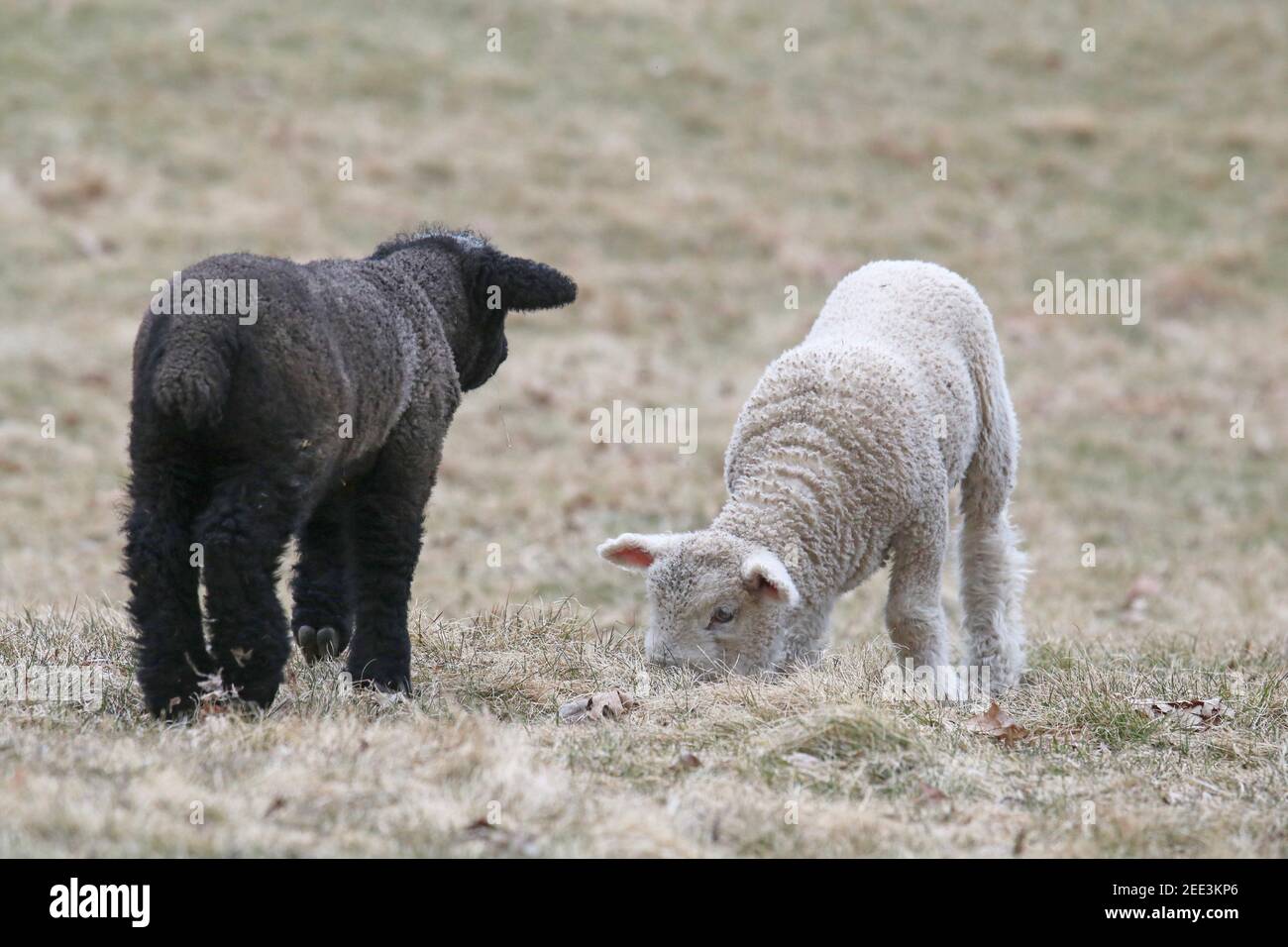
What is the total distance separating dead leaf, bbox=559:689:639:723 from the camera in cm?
547

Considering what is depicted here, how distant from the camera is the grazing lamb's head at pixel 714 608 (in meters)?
5.78

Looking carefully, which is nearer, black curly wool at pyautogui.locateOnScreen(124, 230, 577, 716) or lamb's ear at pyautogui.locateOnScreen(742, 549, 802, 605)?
black curly wool at pyautogui.locateOnScreen(124, 230, 577, 716)

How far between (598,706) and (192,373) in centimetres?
191

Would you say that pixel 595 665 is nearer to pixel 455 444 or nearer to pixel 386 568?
pixel 386 568

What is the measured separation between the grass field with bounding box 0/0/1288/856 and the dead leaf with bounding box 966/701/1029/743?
0.05 m

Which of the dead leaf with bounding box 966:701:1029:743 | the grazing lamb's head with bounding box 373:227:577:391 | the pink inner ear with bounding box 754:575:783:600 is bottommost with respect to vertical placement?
the dead leaf with bounding box 966:701:1029:743

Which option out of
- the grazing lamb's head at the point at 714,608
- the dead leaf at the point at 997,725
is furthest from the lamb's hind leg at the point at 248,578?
the dead leaf at the point at 997,725

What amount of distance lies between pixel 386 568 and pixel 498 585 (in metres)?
4.87

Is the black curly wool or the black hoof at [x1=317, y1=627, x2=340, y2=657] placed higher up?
the black curly wool

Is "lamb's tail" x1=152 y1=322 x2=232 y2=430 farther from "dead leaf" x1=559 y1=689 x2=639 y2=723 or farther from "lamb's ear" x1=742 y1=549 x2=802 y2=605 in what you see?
"lamb's ear" x1=742 y1=549 x2=802 y2=605

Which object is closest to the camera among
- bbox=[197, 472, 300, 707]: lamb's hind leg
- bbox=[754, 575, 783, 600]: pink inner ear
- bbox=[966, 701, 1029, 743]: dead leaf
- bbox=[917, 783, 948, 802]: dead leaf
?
bbox=[917, 783, 948, 802]: dead leaf

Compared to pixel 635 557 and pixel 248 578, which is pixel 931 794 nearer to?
pixel 635 557

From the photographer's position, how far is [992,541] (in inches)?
293

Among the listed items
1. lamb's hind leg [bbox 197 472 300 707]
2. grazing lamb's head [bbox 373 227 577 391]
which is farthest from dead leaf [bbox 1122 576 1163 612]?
lamb's hind leg [bbox 197 472 300 707]
